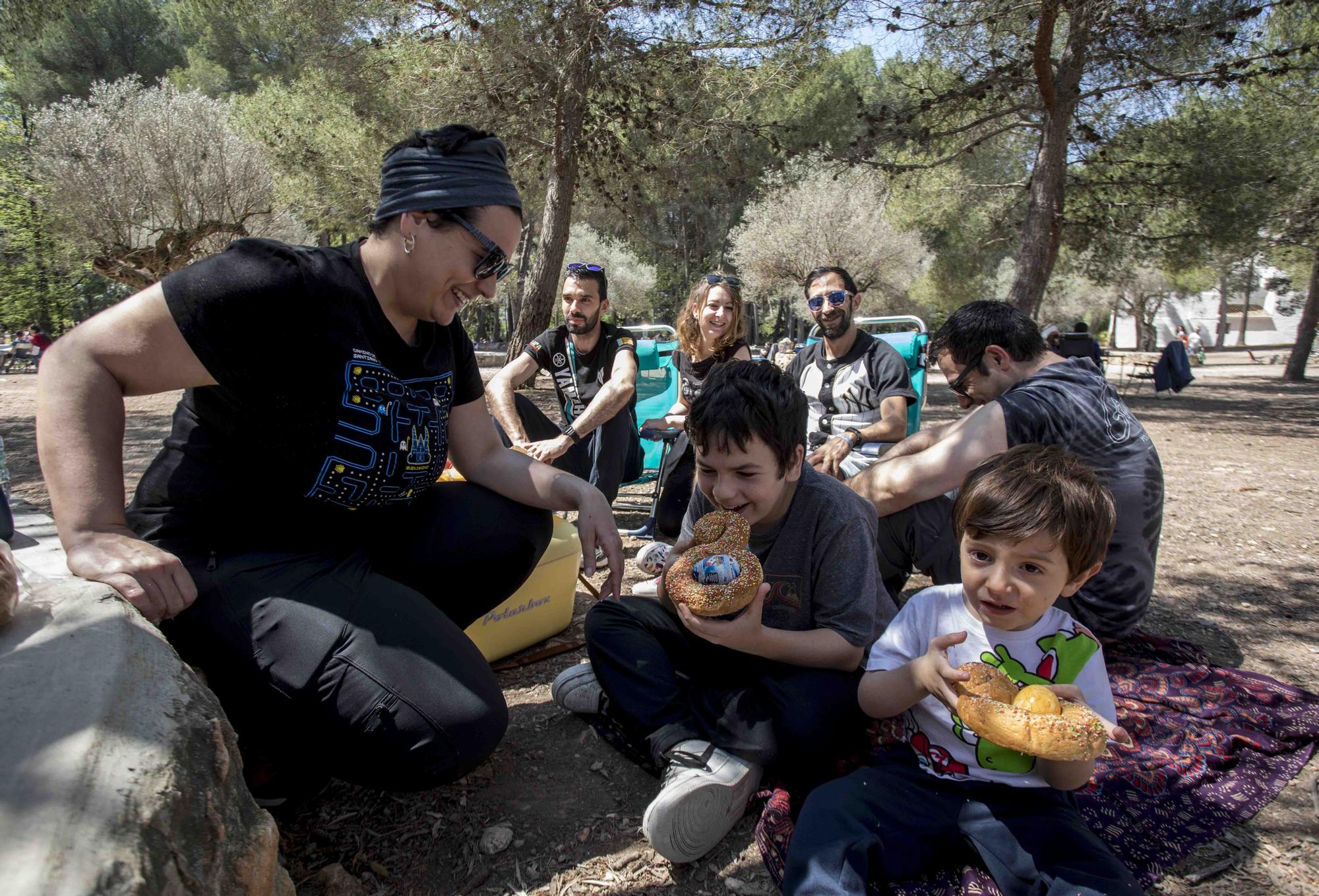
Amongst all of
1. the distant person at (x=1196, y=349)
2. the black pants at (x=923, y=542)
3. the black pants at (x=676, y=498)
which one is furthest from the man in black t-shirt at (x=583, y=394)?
the distant person at (x=1196, y=349)

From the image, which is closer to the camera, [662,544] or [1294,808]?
[1294,808]

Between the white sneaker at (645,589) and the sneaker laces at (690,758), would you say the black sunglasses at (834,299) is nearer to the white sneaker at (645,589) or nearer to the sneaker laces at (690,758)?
the white sneaker at (645,589)

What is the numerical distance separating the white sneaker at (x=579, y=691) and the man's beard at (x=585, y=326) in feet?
8.26

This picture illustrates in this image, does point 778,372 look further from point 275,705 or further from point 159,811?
point 159,811

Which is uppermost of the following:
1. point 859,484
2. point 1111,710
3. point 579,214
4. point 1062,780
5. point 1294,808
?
point 579,214

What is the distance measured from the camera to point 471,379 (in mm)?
2480

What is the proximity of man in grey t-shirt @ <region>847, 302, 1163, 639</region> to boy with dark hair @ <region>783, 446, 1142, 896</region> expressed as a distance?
0.68 metres

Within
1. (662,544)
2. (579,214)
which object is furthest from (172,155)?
(662,544)

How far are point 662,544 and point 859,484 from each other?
1400 mm

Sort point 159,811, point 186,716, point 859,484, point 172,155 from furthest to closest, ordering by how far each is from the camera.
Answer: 1. point 172,155
2. point 859,484
3. point 186,716
4. point 159,811

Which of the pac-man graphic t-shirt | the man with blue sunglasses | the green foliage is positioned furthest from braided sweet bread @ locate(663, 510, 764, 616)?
the green foliage

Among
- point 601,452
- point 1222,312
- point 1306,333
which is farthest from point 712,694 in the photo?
point 1222,312

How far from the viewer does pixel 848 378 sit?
4.36 meters

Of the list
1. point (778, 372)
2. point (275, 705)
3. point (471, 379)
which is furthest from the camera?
point (471, 379)
